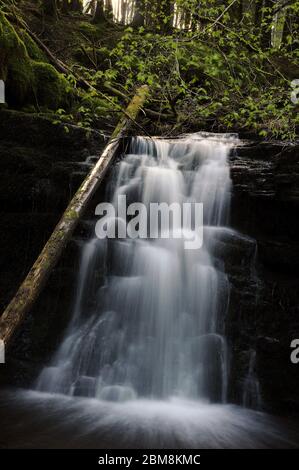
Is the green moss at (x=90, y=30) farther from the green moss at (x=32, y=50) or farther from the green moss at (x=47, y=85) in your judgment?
the green moss at (x=47, y=85)

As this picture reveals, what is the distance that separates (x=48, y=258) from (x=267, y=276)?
10.1 ft

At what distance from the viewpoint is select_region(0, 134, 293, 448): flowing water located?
12.4ft

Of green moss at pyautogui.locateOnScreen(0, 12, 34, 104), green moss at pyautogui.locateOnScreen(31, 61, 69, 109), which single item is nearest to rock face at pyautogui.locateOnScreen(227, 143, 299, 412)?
green moss at pyautogui.locateOnScreen(31, 61, 69, 109)

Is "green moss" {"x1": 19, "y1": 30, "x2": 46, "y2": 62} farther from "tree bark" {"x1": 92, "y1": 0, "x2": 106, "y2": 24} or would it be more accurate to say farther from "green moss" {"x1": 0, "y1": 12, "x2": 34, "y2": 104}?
"tree bark" {"x1": 92, "y1": 0, "x2": 106, "y2": 24}

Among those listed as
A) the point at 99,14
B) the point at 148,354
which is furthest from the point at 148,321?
the point at 99,14

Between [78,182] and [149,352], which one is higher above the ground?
[78,182]

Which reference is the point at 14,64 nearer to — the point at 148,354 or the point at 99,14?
the point at 148,354

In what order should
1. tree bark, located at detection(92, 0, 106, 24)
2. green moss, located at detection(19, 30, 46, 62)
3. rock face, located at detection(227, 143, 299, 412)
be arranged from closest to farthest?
rock face, located at detection(227, 143, 299, 412) < green moss, located at detection(19, 30, 46, 62) < tree bark, located at detection(92, 0, 106, 24)

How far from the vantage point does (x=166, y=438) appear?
3.61 m

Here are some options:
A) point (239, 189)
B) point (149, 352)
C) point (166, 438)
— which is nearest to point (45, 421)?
point (166, 438)

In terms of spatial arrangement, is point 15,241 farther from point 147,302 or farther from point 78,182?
point 147,302

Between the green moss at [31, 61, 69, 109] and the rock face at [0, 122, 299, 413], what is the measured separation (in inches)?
54.1

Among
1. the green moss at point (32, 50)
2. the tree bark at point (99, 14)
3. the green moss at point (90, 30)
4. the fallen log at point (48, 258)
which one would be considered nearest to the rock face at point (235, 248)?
the fallen log at point (48, 258)

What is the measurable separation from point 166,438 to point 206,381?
51.7 inches
